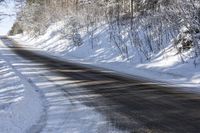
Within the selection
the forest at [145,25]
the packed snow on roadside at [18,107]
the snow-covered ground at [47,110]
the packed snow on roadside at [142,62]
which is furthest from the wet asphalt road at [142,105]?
the forest at [145,25]

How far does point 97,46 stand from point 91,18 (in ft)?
16.7

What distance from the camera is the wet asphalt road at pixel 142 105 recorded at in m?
7.41

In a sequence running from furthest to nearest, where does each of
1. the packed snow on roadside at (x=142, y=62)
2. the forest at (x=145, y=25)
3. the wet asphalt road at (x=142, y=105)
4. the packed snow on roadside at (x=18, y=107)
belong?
the forest at (x=145, y=25), the packed snow on roadside at (x=142, y=62), the packed snow on roadside at (x=18, y=107), the wet asphalt road at (x=142, y=105)

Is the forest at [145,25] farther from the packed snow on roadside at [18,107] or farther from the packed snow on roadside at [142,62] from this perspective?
the packed snow on roadside at [18,107]

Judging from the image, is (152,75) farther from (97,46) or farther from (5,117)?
(97,46)

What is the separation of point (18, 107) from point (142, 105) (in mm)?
2665

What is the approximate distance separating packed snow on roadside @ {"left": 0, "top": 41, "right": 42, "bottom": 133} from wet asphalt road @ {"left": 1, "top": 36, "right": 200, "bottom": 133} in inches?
45.5

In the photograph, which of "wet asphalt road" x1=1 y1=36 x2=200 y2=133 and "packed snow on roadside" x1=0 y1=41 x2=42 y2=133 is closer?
"wet asphalt road" x1=1 y1=36 x2=200 y2=133

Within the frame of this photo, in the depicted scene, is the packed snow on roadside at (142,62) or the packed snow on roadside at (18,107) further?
the packed snow on roadside at (142,62)

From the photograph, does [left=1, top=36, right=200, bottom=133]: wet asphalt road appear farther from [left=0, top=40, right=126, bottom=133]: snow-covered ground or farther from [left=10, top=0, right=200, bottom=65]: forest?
[left=10, top=0, right=200, bottom=65]: forest

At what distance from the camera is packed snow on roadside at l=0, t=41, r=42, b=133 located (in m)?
7.54

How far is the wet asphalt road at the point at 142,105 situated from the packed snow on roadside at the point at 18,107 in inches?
45.5

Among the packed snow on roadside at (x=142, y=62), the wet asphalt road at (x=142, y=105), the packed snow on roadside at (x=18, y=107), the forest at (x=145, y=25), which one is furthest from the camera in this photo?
the forest at (x=145, y=25)

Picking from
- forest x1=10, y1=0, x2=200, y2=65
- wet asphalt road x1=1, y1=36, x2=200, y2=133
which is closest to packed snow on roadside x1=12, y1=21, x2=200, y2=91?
forest x1=10, y1=0, x2=200, y2=65
